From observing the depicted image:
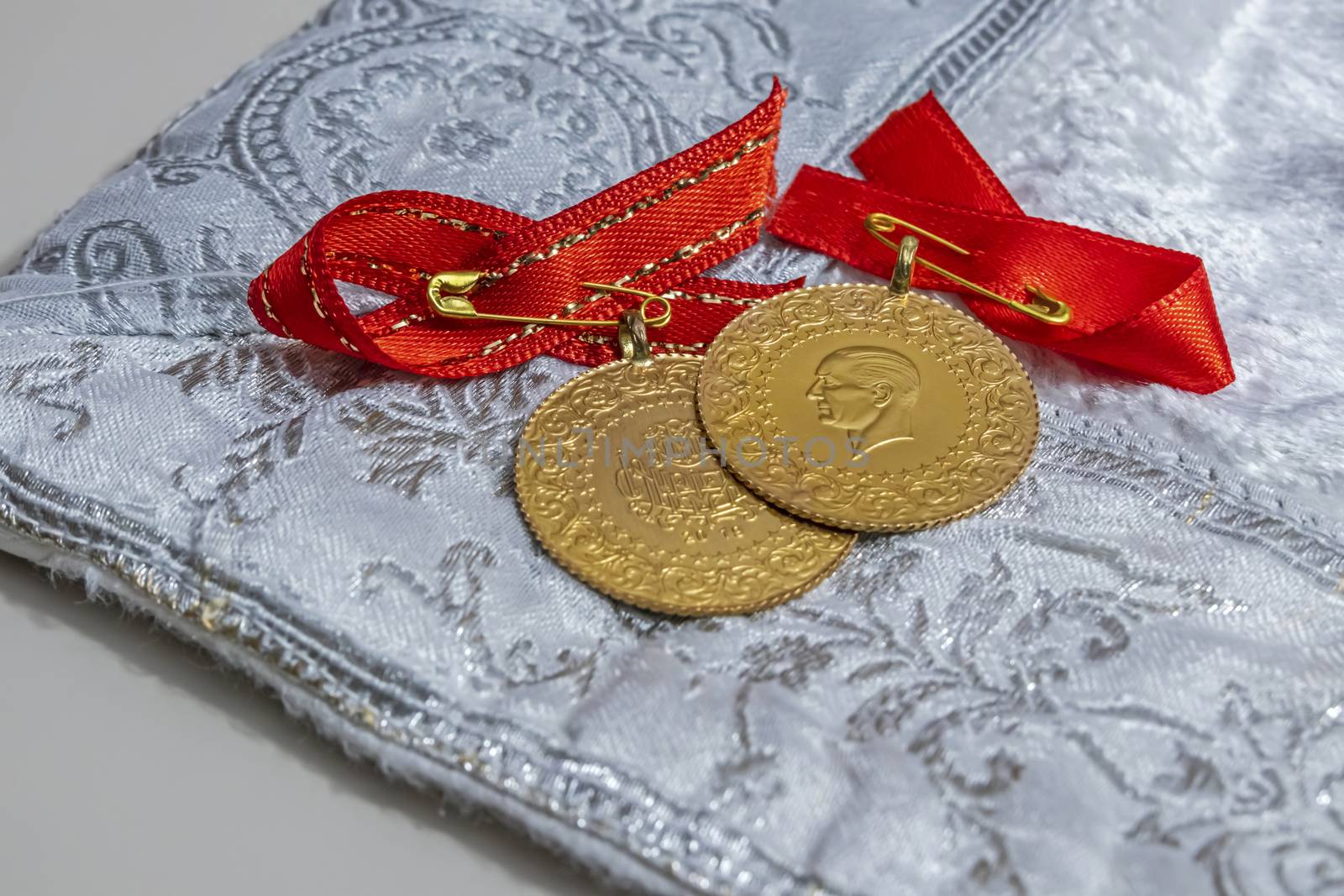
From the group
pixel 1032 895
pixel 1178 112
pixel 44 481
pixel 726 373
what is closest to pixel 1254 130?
pixel 1178 112

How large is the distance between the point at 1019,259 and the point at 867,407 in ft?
0.79

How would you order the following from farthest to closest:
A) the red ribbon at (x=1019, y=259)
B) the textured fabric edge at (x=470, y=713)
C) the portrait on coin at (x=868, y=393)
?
1. the red ribbon at (x=1019, y=259)
2. the portrait on coin at (x=868, y=393)
3. the textured fabric edge at (x=470, y=713)

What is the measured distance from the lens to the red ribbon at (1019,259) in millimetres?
858

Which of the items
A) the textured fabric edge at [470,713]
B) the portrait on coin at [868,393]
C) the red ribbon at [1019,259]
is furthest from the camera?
the red ribbon at [1019,259]

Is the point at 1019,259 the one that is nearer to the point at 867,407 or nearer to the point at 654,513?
the point at 867,407

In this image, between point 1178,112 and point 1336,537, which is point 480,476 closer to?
point 1336,537

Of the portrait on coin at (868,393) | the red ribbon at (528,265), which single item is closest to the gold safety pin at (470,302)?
the red ribbon at (528,265)

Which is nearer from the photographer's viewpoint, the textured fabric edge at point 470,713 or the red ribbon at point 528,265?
→ the textured fabric edge at point 470,713

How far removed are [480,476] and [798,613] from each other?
0.76 feet

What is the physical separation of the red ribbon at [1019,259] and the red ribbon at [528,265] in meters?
0.09

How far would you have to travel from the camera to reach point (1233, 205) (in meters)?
1.08

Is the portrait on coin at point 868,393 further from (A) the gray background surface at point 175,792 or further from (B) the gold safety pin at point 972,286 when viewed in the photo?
(A) the gray background surface at point 175,792

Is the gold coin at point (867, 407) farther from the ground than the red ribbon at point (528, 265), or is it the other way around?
the red ribbon at point (528, 265)

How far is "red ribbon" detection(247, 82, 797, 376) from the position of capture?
0.79 meters
